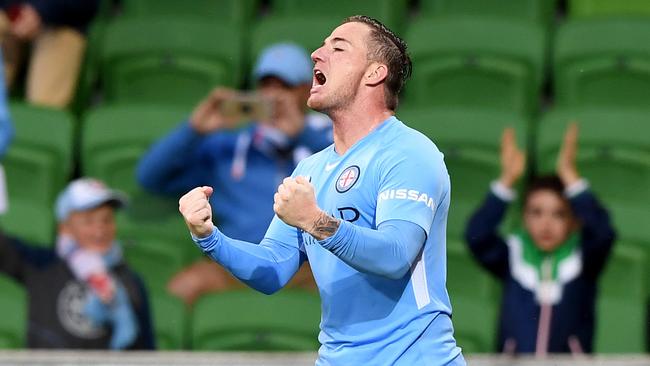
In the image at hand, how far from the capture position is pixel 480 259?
573 cm

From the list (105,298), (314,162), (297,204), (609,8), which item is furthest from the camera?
(609,8)

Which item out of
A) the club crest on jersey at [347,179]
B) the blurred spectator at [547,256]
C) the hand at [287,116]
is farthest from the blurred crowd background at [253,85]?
the club crest on jersey at [347,179]

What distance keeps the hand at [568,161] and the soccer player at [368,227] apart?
2.50 metres

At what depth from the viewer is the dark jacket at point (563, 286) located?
5.61 m

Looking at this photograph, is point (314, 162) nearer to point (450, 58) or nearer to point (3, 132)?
point (3, 132)

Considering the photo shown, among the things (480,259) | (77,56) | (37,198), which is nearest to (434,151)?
(480,259)

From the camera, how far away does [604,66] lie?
654 cm

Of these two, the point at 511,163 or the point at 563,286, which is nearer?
the point at 563,286

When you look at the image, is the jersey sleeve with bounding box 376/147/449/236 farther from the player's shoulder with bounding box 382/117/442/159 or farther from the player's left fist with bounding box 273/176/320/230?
the player's left fist with bounding box 273/176/320/230

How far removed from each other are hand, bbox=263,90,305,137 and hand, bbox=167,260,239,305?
66 cm

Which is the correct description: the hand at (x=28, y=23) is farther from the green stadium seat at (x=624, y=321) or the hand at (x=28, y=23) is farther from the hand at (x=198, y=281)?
the green stadium seat at (x=624, y=321)

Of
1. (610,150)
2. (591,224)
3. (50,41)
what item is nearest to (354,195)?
(591,224)

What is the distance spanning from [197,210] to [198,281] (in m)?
2.89

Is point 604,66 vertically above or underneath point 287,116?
above
